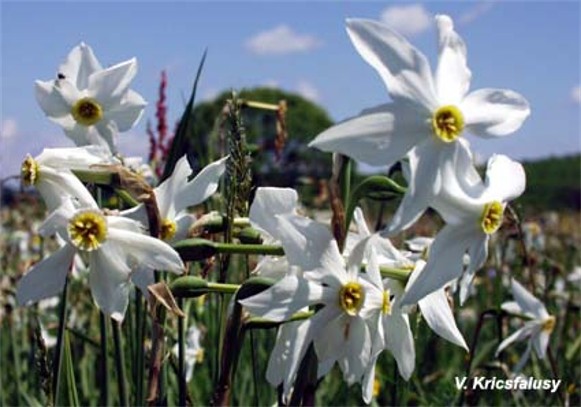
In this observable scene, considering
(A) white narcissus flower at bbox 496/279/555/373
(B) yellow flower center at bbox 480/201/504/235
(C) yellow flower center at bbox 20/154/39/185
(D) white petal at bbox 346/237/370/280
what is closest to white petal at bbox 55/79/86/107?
(C) yellow flower center at bbox 20/154/39/185

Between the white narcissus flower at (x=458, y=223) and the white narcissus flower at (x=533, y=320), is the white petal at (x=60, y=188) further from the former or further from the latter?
the white narcissus flower at (x=533, y=320)

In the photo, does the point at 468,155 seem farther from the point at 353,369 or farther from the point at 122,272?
the point at 122,272

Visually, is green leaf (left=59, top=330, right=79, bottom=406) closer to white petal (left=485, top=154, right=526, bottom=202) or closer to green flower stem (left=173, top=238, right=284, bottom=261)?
green flower stem (left=173, top=238, right=284, bottom=261)

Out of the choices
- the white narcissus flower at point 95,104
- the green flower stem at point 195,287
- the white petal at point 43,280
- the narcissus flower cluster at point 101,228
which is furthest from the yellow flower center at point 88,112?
the green flower stem at point 195,287

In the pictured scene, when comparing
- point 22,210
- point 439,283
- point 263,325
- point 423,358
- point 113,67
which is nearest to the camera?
point 439,283

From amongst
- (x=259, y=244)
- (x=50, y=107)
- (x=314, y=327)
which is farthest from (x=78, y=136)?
(x=314, y=327)
